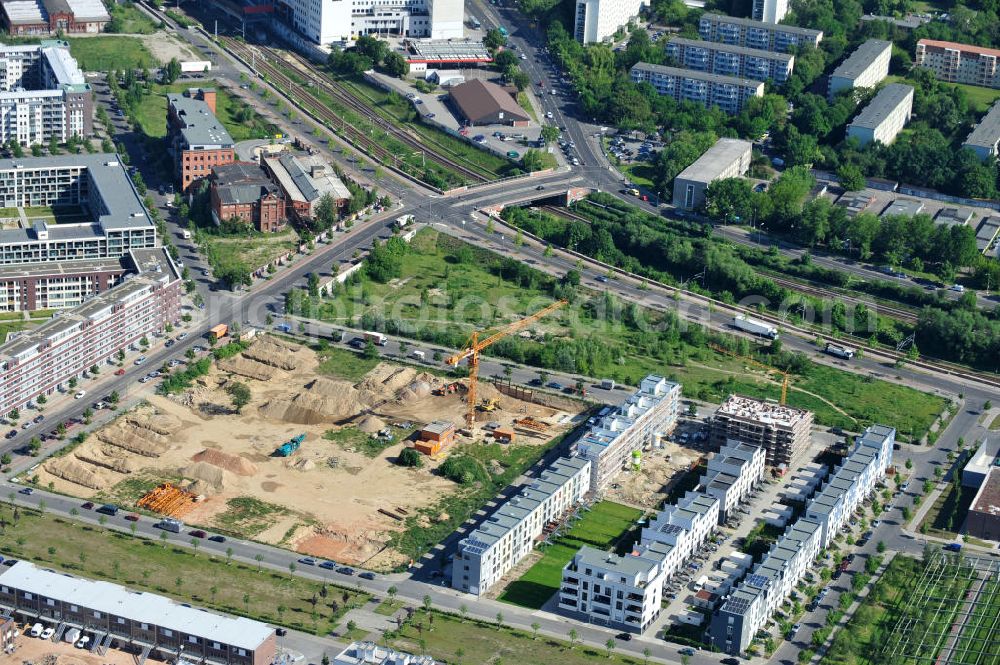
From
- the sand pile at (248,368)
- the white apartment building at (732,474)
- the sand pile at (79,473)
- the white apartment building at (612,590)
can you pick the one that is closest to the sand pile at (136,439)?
the sand pile at (79,473)

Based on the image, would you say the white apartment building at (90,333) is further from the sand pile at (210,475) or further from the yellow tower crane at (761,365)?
the yellow tower crane at (761,365)

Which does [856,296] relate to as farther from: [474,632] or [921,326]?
[474,632]

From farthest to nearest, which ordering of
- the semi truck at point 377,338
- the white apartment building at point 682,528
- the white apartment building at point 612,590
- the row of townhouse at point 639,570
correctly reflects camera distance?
the semi truck at point 377,338 → the white apartment building at point 682,528 → the row of townhouse at point 639,570 → the white apartment building at point 612,590

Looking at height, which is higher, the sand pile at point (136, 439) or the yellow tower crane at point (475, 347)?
the yellow tower crane at point (475, 347)

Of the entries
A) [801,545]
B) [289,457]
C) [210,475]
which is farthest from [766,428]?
[210,475]

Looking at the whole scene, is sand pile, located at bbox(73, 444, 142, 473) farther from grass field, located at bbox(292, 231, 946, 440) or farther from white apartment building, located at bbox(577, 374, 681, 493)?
white apartment building, located at bbox(577, 374, 681, 493)

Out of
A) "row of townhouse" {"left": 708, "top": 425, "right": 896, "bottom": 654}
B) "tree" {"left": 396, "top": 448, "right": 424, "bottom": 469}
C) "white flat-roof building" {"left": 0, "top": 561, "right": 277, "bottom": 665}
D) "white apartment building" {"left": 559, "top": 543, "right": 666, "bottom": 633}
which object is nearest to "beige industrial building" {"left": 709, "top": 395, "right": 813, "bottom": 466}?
"row of townhouse" {"left": 708, "top": 425, "right": 896, "bottom": 654}

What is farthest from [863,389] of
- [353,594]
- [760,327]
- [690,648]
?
[353,594]
